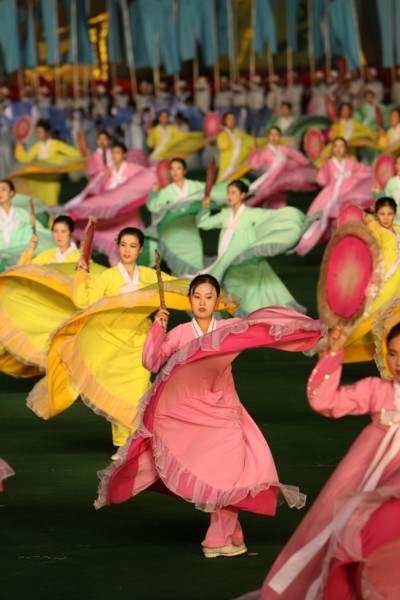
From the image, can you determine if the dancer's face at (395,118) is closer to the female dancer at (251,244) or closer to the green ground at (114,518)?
the female dancer at (251,244)

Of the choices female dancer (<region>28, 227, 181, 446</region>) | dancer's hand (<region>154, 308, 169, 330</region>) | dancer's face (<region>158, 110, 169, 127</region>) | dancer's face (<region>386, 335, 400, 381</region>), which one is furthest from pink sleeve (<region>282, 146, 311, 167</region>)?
dancer's face (<region>386, 335, 400, 381</region>)

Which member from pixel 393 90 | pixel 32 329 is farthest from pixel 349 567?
pixel 393 90

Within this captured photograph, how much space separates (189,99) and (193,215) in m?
17.3

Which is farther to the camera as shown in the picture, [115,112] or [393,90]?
[393,90]

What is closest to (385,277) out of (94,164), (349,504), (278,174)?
(349,504)

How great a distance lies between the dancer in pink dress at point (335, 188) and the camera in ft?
50.3

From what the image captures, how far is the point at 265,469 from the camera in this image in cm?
659

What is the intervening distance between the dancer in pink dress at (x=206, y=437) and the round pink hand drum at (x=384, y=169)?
735cm

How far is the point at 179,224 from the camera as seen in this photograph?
13914mm

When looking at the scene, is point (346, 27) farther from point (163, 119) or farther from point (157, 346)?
point (157, 346)

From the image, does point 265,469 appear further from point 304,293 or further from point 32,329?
point 304,293

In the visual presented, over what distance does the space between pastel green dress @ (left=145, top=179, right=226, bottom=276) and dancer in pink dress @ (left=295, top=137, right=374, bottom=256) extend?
156 centimetres

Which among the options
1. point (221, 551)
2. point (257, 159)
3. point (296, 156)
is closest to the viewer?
point (221, 551)

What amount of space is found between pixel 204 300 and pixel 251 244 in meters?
4.84
